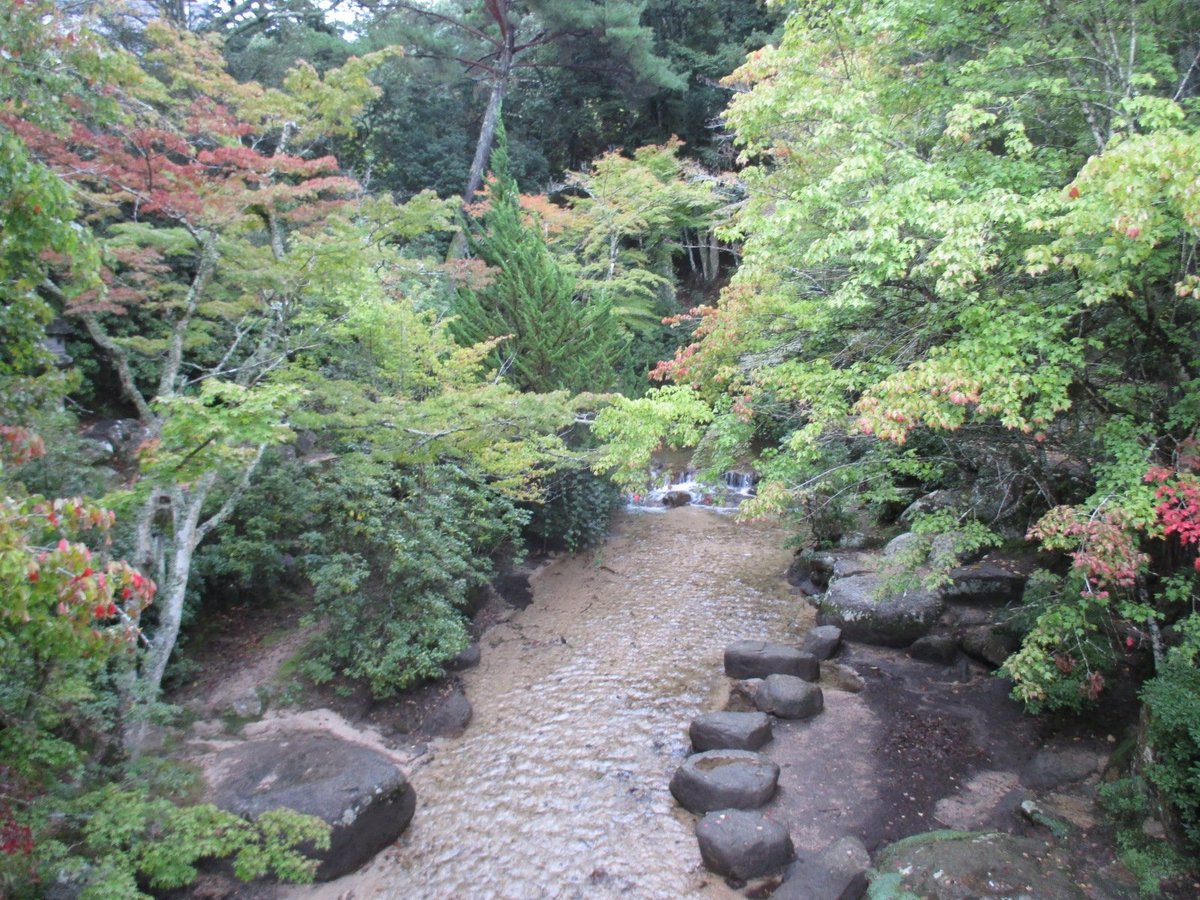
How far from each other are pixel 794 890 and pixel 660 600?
20.3 ft

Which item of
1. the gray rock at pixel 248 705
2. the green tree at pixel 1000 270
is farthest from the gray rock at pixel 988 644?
the gray rock at pixel 248 705

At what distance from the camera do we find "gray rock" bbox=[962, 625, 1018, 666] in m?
8.35

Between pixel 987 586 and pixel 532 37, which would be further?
pixel 532 37

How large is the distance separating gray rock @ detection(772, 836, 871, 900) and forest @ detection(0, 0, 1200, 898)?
2.09 meters

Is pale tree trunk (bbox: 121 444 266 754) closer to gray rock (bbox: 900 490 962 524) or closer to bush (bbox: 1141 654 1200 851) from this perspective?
bush (bbox: 1141 654 1200 851)

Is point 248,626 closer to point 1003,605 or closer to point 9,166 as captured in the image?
point 9,166

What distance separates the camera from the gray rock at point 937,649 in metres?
9.05

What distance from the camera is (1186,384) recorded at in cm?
530

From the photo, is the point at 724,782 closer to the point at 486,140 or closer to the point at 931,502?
the point at 931,502

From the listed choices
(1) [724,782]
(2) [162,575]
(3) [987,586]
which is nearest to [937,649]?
(3) [987,586]

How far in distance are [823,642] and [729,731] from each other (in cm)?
266

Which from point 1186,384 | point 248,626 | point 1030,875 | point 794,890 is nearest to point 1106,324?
point 1186,384

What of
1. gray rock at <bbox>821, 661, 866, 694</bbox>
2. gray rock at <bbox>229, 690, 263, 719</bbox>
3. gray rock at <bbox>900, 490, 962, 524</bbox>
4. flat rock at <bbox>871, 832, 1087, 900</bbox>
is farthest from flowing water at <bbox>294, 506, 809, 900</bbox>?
gray rock at <bbox>900, 490, 962, 524</bbox>

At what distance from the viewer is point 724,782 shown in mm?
6660
